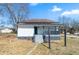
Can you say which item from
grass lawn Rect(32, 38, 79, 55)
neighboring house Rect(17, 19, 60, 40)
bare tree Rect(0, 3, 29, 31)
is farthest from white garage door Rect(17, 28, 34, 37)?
grass lawn Rect(32, 38, 79, 55)

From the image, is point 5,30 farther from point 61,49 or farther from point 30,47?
point 61,49

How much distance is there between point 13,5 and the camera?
261 inches

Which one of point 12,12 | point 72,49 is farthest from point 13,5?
point 72,49

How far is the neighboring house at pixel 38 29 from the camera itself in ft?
21.6

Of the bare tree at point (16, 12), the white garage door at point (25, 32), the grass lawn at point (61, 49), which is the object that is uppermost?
the bare tree at point (16, 12)

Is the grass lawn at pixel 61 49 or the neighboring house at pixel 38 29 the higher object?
the neighboring house at pixel 38 29

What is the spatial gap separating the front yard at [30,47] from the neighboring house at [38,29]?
4.1 inches

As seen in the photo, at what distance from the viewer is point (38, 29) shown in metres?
6.61

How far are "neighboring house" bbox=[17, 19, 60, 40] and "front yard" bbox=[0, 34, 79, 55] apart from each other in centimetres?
10

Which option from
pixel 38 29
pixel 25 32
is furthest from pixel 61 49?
pixel 25 32

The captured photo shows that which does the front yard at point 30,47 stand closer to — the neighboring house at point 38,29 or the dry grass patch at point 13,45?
the dry grass patch at point 13,45

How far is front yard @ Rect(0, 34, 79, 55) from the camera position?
661 centimetres

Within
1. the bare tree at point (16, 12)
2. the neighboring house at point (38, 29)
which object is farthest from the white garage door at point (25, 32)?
the bare tree at point (16, 12)

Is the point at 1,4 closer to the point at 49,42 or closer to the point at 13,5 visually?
the point at 13,5
